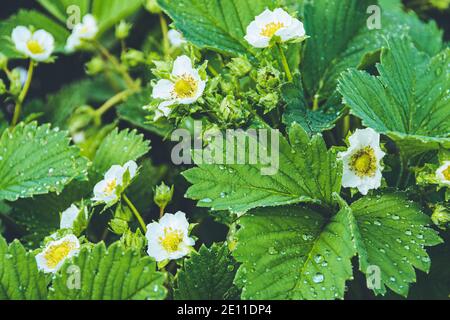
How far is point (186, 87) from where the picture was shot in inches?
53.6

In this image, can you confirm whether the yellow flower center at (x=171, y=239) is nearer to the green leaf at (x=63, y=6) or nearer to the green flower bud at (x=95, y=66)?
the green flower bud at (x=95, y=66)

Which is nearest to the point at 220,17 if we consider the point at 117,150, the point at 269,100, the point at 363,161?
the point at 269,100

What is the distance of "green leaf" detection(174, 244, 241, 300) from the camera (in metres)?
1.30

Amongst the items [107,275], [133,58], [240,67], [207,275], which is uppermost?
[240,67]

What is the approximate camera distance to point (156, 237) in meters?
1.34

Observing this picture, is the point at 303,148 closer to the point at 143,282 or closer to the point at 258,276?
the point at 258,276

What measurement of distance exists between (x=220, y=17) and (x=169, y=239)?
0.58 metres

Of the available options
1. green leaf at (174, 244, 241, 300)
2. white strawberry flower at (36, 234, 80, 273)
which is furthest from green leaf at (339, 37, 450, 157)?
white strawberry flower at (36, 234, 80, 273)

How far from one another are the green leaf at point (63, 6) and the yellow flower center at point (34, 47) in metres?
0.26

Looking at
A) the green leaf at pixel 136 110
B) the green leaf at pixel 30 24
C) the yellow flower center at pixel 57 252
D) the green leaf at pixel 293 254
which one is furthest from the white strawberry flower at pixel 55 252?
the green leaf at pixel 30 24

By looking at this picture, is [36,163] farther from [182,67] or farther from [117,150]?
[182,67]

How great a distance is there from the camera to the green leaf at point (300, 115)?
1.37 meters

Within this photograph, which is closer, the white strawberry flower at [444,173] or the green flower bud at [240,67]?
the white strawberry flower at [444,173]
